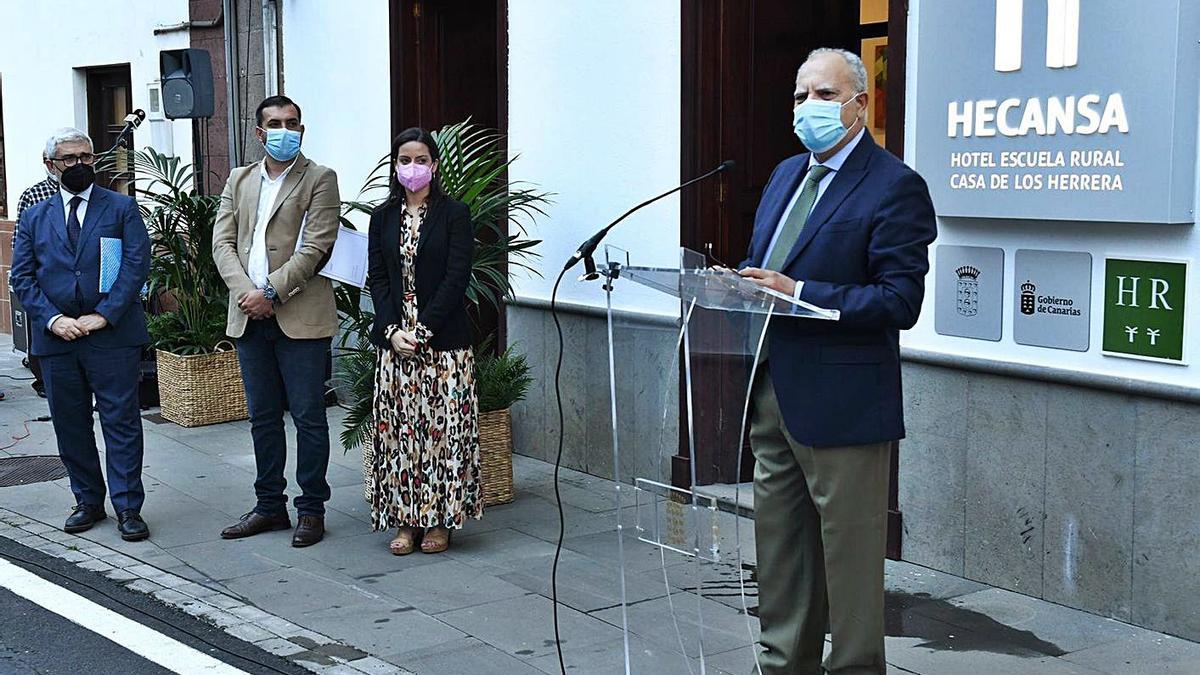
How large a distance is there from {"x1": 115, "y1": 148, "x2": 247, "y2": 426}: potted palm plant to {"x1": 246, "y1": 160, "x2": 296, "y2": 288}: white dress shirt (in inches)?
134

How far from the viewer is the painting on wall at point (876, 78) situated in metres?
7.98

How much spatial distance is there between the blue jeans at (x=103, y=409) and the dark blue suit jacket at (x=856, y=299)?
415 centimetres

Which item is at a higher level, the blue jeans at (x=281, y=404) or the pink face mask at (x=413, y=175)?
the pink face mask at (x=413, y=175)

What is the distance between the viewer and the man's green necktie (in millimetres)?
4461

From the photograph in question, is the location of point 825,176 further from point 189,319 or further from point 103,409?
point 189,319

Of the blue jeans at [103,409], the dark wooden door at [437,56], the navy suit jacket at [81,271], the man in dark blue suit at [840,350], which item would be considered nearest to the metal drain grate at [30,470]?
the blue jeans at [103,409]

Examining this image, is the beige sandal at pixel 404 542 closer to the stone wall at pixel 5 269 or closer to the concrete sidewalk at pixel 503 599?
the concrete sidewalk at pixel 503 599

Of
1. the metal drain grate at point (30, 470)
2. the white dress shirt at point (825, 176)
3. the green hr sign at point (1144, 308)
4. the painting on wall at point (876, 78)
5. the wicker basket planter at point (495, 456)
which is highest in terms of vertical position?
the painting on wall at point (876, 78)

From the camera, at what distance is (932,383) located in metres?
6.54

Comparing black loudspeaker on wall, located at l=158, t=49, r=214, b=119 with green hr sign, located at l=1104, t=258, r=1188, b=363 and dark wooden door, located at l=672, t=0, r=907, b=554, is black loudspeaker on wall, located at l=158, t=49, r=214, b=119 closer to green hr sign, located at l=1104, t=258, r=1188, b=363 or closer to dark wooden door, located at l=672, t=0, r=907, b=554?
dark wooden door, located at l=672, t=0, r=907, b=554

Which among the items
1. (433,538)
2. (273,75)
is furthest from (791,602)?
(273,75)

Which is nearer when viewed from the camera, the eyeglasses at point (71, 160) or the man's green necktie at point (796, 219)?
the man's green necktie at point (796, 219)

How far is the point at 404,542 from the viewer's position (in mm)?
7098

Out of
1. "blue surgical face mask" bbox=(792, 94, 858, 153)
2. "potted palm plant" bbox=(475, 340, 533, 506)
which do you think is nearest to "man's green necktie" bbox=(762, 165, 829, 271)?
"blue surgical face mask" bbox=(792, 94, 858, 153)
